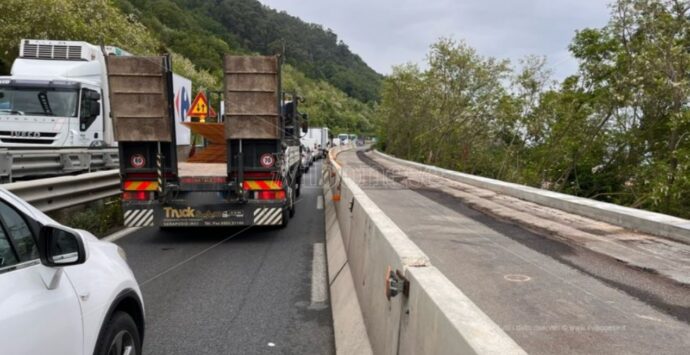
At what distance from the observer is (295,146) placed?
12477 mm

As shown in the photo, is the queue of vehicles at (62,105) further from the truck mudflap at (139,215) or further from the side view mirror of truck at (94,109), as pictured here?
the truck mudflap at (139,215)

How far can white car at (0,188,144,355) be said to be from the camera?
2.24m

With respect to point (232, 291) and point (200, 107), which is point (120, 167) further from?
point (232, 291)

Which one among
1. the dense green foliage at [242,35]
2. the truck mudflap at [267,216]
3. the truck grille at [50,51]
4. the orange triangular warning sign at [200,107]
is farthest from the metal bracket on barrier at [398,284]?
the dense green foliage at [242,35]

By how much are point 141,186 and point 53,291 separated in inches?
262

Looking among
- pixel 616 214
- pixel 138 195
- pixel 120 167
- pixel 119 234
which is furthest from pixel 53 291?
pixel 616 214

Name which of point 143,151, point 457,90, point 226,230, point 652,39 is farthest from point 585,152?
point 143,151

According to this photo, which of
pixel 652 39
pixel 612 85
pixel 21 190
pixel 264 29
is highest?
pixel 264 29

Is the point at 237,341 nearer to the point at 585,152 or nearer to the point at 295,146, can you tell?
the point at 295,146

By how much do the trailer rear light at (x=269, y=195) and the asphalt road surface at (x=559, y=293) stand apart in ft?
8.09

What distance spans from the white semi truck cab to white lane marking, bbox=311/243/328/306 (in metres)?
9.06

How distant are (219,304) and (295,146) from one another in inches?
282

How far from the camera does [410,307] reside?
2.89m

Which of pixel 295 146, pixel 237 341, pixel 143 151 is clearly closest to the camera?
pixel 237 341
